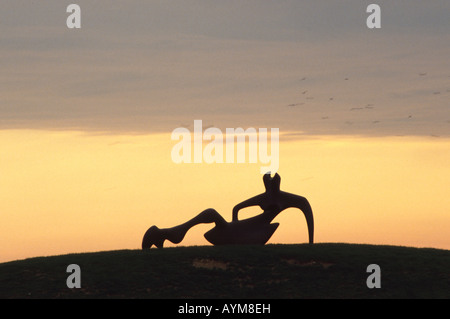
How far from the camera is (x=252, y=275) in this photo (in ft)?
96.4

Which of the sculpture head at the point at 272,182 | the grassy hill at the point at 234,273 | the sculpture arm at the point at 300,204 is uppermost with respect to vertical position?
the sculpture head at the point at 272,182

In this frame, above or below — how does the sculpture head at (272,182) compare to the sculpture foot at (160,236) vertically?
above

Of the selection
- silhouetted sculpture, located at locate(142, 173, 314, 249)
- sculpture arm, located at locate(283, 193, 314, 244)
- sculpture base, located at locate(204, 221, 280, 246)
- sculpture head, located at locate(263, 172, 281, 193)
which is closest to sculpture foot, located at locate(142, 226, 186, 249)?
silhouetted sculpture, located at locate(142, 173, 314, 249)

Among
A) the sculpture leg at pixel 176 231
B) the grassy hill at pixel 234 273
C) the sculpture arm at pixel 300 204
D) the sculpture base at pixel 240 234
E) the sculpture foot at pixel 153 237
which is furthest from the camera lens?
the sculpture arm at pixel 300 204

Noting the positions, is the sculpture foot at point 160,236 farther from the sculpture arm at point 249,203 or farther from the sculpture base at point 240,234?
the sculpture arm at point 249,203

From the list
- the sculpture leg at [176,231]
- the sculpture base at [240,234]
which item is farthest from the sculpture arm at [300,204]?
the sculpture leg at [176,231]

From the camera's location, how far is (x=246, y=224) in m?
32.8

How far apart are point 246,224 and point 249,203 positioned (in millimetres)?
1190

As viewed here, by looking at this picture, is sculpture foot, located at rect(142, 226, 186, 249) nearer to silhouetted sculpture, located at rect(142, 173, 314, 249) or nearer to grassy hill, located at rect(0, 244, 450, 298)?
silhouetted sculpture, located at rect(142, 173, 314, 249)

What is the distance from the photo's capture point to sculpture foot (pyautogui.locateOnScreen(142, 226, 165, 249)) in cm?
3300

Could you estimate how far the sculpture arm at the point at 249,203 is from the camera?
33.4m

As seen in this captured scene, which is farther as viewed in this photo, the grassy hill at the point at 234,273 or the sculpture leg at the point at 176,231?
the sculpture leg at the point at 176,231

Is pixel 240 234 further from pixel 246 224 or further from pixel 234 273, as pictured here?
pixel 234 273

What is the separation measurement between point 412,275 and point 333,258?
3239mm
